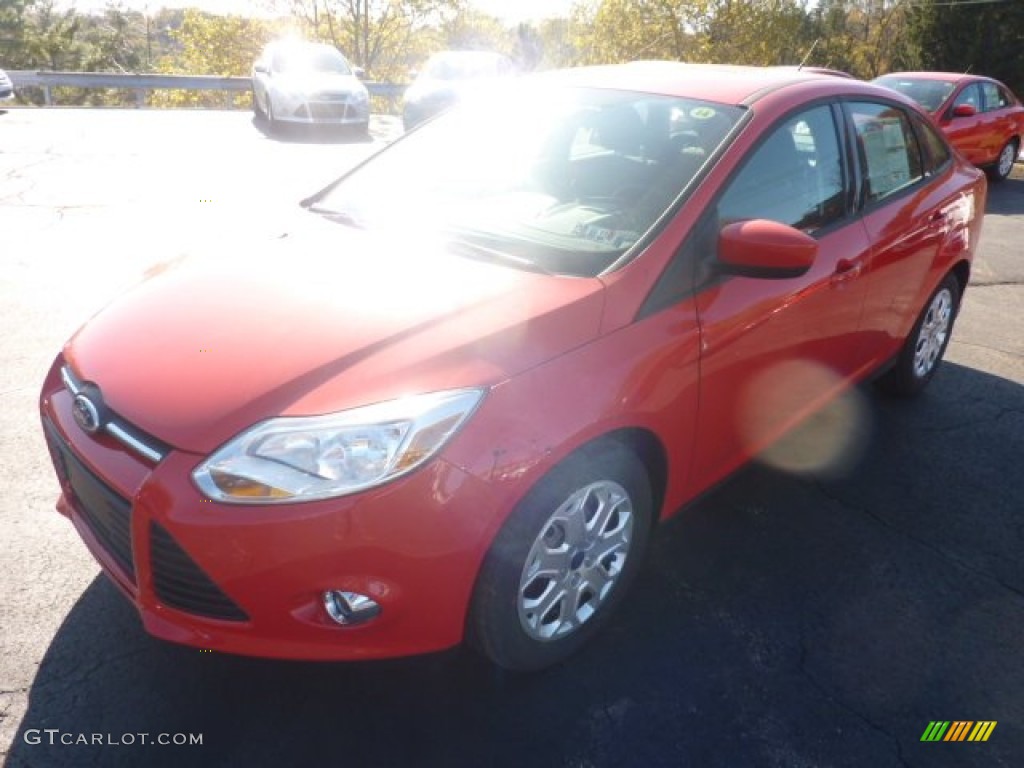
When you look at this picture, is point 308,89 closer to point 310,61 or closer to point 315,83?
point 315,83

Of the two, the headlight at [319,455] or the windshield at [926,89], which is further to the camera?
the windshield at [926,89]

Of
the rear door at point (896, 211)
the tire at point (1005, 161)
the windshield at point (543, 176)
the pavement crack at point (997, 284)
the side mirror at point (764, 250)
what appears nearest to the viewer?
the side mirror at point (764, 250)

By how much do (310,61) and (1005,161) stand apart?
38.1ft

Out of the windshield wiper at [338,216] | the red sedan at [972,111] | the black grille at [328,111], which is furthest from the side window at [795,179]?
the black grille at [328,111]

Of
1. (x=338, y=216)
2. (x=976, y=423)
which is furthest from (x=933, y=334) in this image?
(x=338, y=216)

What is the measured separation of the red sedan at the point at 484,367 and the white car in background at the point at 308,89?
10.9 meters

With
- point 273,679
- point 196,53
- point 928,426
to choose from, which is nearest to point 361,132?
point 928,426

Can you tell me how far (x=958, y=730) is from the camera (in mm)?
2248

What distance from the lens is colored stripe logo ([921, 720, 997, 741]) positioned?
2225mm

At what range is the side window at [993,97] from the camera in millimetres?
11242

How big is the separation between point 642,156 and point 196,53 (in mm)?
34263

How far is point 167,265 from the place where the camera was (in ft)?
9.20

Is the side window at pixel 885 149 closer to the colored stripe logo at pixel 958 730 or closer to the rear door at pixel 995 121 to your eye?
the colored stripe logo at pixel 958 730

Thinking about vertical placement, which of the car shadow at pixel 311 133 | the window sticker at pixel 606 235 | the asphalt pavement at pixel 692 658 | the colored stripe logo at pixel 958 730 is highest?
the window sticker at pixel 606 235
